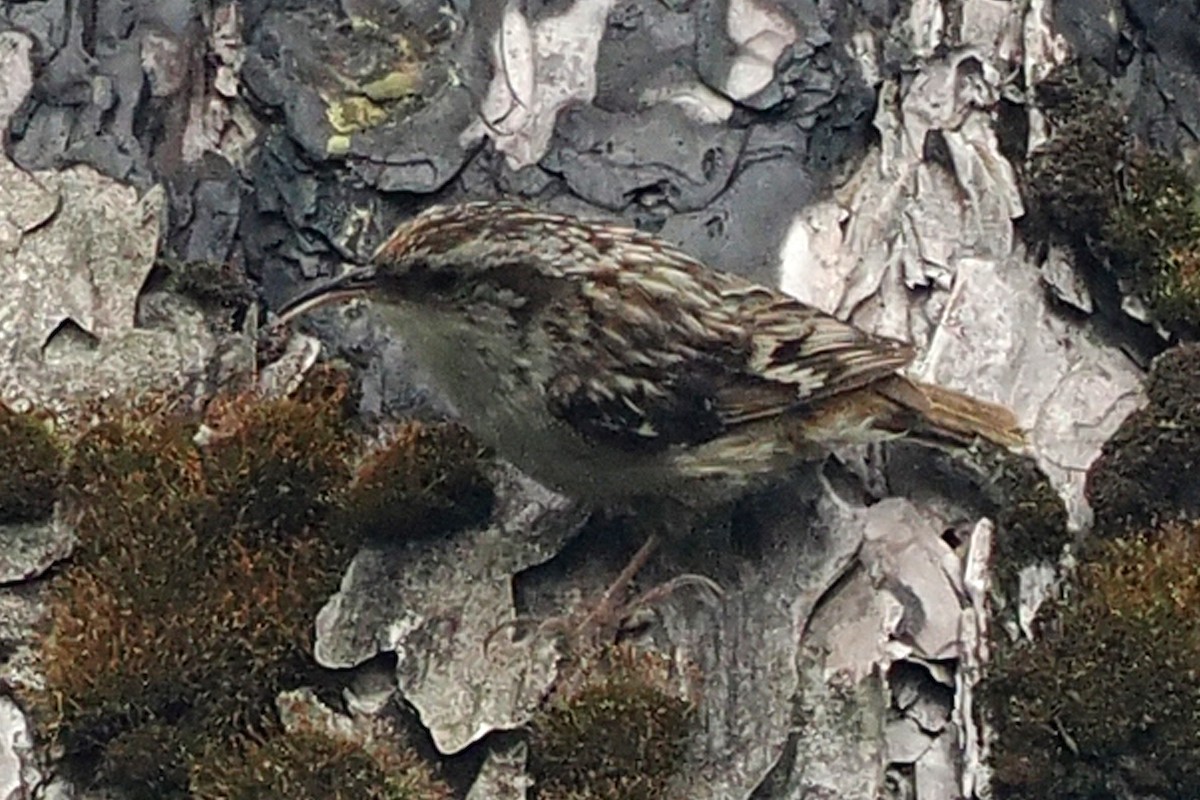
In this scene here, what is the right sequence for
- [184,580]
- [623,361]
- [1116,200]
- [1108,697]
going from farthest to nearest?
[1116,200], [623,361], [184,580], [1108,697]

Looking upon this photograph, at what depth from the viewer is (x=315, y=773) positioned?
5270 millimetres

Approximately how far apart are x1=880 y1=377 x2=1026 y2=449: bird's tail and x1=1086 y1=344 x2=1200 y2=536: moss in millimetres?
270

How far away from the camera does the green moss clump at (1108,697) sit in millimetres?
5383

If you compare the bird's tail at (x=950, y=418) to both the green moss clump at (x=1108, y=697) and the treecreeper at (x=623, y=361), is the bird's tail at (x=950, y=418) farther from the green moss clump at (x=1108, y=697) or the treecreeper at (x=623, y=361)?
Result: the green moss clump at (x=1108, y=697)

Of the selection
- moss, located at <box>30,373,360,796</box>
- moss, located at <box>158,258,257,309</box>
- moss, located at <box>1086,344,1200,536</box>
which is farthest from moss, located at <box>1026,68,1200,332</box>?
moss, located at <box>158,258,257,309</box>

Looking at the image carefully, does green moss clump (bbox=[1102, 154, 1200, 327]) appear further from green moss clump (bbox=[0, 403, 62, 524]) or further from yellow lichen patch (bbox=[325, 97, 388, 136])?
green moss clump (bbox=[0, 403, 62, 524])

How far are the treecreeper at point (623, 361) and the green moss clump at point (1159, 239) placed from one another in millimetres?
648

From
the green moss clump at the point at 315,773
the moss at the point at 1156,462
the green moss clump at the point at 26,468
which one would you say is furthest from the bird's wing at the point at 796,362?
the green moss clump at the point at 26,468

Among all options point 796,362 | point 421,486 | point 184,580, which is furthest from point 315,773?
point 796,362

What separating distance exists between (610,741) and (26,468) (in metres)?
1.82

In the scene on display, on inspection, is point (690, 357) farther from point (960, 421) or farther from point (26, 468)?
point (26, 468)

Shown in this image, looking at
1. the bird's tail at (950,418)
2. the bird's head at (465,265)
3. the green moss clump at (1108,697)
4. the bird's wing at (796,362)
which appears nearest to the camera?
the green moss clump at (1108,697)

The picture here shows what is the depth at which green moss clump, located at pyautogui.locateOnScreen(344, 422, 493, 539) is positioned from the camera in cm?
587

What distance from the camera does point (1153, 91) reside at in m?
7.02
